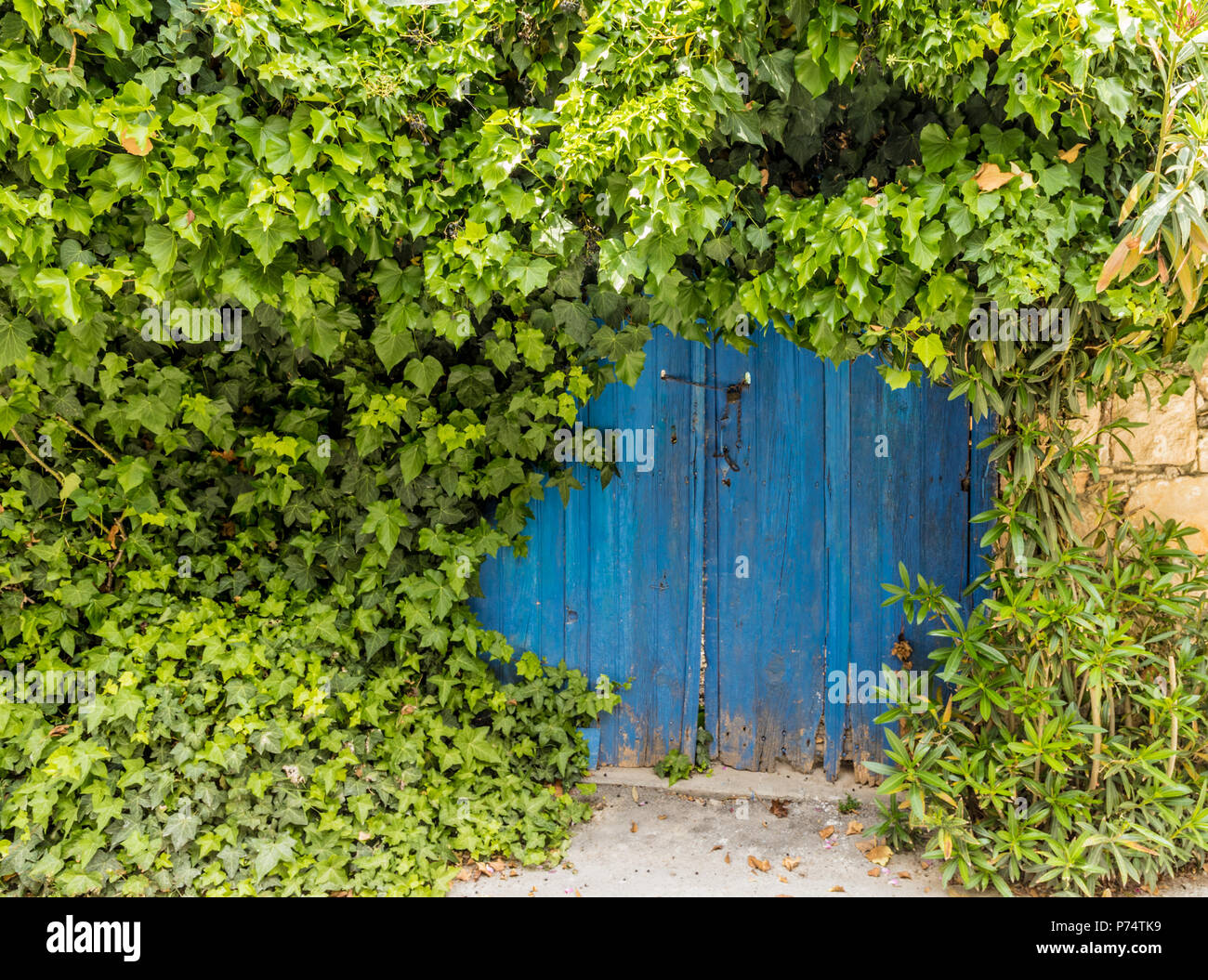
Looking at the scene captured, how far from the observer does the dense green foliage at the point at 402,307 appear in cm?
210

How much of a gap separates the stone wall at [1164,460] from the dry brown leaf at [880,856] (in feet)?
4.76

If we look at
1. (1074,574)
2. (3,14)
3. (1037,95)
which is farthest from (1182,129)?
(3,14)

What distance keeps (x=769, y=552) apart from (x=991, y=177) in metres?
1.77

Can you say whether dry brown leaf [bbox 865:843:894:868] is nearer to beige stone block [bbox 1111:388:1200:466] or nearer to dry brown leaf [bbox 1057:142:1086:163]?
beige stone block [bbox 1111:388:1200:466]

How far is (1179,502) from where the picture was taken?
2705 millimetres

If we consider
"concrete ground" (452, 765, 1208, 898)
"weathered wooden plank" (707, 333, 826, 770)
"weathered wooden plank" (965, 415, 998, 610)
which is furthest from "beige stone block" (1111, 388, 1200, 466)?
"concrete ground" (452, 765, 1208, 898)

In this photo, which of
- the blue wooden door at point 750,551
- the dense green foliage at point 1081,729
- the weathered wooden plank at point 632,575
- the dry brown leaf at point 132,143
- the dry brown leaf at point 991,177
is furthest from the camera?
the weathered wooden plank at point 632,575

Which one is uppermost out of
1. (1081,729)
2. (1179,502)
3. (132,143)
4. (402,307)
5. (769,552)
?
(132,143)

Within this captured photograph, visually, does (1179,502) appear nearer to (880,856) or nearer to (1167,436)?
(1167,436)

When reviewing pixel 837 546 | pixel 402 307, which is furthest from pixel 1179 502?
pixel 402 307

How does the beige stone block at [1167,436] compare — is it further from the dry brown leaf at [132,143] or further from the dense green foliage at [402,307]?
the dry brown leaf at [132,143]

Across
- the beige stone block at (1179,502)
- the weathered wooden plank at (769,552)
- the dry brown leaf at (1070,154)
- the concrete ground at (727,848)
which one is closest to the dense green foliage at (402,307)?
the dry brown leaf at (1070,154)

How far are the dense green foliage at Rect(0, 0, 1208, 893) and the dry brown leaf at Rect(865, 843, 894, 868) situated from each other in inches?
47.3

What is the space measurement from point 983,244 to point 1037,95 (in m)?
0.37
